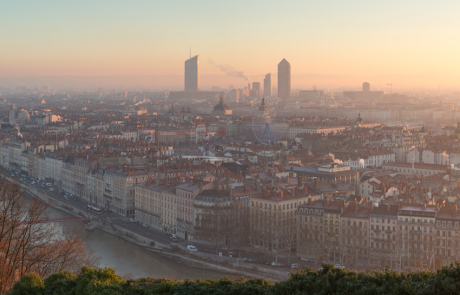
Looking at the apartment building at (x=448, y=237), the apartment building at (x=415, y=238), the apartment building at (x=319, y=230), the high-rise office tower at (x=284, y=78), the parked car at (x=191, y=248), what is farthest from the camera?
the high-rise office tower at (x=284, y=78)

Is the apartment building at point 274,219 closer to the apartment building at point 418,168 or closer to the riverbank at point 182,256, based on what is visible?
the riverbank at point 182,256

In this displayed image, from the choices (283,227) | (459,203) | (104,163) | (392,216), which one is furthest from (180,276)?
(104,163)

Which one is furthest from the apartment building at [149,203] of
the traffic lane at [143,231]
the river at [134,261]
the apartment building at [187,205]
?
the river at [134,261]

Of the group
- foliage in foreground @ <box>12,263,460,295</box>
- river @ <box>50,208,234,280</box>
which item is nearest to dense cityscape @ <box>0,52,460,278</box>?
river @ <box>50,208,234,280</box>

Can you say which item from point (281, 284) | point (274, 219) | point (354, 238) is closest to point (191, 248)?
point (274, 219)

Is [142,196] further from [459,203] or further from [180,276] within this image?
[459,203]
